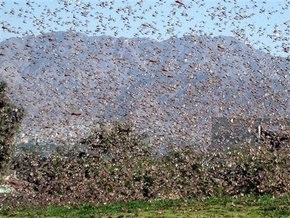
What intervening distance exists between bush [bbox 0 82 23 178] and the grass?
1285 inches

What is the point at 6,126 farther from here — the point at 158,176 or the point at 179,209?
the point at 179,209

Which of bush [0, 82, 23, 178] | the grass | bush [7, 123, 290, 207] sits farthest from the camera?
bush [0, 82, 23, 178]

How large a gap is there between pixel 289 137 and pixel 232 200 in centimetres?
3504

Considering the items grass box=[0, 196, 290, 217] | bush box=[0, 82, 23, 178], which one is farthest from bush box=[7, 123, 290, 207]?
grass box=[0, 196, 290, 217]

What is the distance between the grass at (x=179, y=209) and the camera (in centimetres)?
3322

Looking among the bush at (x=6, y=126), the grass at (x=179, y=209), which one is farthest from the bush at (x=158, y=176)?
the grass at (x=179, y=209)

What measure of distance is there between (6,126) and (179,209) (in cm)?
4472

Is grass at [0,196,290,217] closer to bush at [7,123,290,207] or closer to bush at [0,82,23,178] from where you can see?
bush at [7,123,290,207]

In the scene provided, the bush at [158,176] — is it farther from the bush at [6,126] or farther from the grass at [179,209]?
the grass at [179,209]

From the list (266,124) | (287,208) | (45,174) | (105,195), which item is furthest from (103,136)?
(287,208)

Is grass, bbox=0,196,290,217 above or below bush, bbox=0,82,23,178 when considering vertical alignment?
above

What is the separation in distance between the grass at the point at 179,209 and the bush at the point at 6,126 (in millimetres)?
32648

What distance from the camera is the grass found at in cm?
3322

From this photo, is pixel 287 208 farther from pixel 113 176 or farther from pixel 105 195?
pixel 113 176
